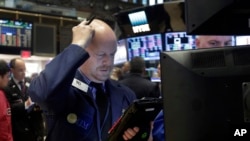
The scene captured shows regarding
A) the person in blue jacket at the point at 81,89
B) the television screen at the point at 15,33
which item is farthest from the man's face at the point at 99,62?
the television screen at the point at 15,33

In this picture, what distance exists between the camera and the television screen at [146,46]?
5.97 metres

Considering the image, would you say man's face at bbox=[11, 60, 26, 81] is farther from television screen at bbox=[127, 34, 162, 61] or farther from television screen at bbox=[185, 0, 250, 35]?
television screen at bbox=[185, 0, 250, 35]

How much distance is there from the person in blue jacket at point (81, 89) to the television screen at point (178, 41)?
145 inches

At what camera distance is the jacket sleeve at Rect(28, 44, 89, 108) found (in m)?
1.76

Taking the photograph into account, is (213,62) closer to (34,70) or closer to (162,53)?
(162,53)

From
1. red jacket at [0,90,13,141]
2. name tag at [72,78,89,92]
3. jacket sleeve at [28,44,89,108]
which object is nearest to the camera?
jacket sleeve at [28,44,89,108]

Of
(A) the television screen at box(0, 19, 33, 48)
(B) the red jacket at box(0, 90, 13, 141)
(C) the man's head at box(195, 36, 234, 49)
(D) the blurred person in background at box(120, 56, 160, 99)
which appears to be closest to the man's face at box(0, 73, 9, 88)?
(B) the red jacket at box(0, 90, 13, 141)

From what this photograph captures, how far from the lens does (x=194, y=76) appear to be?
1.22 m

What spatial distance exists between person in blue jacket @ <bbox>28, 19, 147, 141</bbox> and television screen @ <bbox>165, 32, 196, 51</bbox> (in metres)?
3.67

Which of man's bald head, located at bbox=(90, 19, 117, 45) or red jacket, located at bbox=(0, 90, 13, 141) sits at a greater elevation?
man's bald head, located at bbox=(90, 19, 117, 45)

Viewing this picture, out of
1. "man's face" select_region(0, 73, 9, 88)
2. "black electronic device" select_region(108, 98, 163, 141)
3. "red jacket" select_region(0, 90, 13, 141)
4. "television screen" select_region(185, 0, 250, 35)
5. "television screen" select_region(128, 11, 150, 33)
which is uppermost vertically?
"television screen" select_region(128, 11, 150, 33)

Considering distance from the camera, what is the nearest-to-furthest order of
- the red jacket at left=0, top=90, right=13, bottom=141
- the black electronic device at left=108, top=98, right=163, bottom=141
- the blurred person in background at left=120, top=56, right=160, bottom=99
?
the black electronic device at left=108, top=98, right=163, bottom=141, the red jacket at left=0, top=90, right=13, bottom=141, the blurred person in background at left=120, top=56, right=160, bottom=99

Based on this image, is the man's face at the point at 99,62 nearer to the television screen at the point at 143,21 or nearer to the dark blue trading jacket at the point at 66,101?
the dark blue trading jacket at the point at 66,101

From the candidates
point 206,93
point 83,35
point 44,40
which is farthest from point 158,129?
point 44,40
